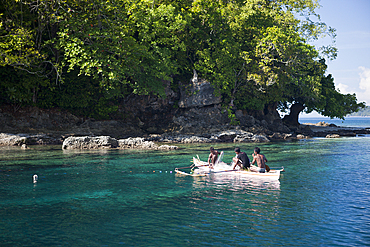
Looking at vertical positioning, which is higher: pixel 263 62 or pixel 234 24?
pixel 234 24

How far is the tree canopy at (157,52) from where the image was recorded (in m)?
30.5

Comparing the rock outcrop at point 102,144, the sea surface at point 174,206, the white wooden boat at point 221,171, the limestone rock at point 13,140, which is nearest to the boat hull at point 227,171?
the white wooden boat at point 221,171

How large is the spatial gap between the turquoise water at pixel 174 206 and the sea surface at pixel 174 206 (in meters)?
0.03

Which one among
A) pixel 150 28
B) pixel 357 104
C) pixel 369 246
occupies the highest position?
pixel 150 28

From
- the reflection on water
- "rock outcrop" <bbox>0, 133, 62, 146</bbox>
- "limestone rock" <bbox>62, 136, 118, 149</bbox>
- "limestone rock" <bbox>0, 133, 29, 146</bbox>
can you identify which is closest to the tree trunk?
"limestone rock" <bbox>62, 136, 118, 149</bbox>

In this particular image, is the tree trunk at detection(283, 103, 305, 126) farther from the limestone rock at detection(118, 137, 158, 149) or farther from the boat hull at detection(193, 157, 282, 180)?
the boat hull at detection(193, 157, 282, 180)

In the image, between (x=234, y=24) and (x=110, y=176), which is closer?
(x=110, y=176)

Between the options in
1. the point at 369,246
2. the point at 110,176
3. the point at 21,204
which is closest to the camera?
the point at 369,246

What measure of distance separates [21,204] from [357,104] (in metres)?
53.2

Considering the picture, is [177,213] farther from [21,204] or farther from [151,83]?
[151,83]

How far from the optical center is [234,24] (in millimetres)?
44000

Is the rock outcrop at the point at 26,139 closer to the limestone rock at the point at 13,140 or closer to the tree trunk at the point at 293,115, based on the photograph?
the limestone rock at the point at 13,140

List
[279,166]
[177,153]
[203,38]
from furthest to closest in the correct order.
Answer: [203,38] < [177,153] < [279,166]

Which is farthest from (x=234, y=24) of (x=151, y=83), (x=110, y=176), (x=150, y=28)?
(x=110, y=176)
